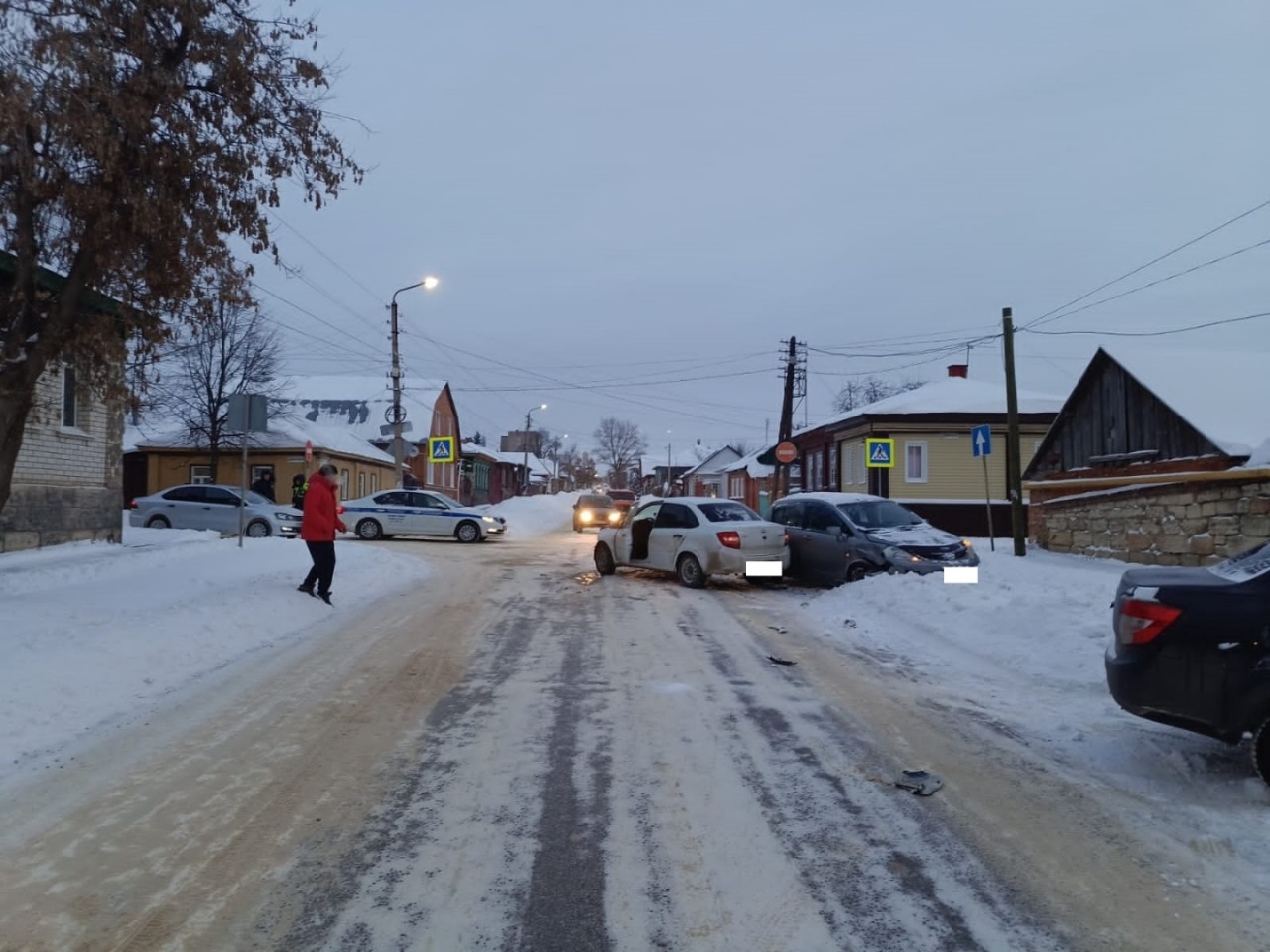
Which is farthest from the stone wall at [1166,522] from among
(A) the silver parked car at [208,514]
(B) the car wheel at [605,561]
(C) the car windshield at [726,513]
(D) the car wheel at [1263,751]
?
(A) the silver parked car at [208,514]

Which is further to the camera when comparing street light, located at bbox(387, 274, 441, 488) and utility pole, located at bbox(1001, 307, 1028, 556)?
street light, located at bbox(387, 274, 441, 488)

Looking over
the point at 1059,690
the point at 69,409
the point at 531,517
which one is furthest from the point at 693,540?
the point at 531,517

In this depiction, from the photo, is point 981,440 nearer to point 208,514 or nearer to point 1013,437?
point 1013,437

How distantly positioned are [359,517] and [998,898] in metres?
24.5

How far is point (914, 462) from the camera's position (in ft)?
98.0

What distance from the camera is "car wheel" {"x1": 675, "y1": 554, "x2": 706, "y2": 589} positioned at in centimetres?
1509

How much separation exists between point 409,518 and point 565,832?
22.9 metres

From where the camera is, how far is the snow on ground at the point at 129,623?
6.52 m

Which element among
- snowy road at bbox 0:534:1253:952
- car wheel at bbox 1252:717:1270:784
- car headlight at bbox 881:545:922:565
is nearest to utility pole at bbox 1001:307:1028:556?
car headlight at bbox 881:545:922:565

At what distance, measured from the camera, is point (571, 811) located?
480cm

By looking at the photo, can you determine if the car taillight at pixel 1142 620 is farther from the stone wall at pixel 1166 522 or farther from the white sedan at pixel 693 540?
the stone wall at pixel 1166 522

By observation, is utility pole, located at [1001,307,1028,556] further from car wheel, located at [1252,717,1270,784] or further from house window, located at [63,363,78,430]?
house window, located at [63,363,78,430]

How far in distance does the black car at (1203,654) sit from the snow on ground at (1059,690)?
414 millimetres

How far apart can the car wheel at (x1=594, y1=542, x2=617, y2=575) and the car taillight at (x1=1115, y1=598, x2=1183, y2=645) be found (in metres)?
11.8
